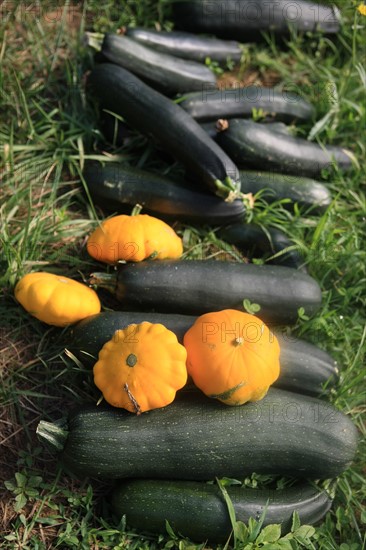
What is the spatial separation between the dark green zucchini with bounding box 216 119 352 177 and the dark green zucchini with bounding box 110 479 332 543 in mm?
2037

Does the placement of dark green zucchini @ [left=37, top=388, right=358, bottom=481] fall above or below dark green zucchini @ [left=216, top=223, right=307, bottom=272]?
below

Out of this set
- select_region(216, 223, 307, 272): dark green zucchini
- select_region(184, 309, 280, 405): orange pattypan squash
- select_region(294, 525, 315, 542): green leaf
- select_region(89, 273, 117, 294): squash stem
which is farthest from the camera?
select_region(216, 223, 307, 272): dark green zucchini

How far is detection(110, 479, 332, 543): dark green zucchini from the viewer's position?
2906 millimetres

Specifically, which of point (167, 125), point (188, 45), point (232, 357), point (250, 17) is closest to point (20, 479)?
point (232, 357)

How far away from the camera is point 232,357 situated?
2873 mm

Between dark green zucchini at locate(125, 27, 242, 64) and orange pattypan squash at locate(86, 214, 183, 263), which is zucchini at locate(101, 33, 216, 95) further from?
orange pattypan squash at locate(86, 214, 183, 263)

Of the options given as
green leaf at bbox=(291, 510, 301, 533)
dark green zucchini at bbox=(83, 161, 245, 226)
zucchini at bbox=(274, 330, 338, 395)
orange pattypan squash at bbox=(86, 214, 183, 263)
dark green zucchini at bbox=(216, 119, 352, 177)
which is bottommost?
green leaf at bbox=(291, 510, 301, 533)

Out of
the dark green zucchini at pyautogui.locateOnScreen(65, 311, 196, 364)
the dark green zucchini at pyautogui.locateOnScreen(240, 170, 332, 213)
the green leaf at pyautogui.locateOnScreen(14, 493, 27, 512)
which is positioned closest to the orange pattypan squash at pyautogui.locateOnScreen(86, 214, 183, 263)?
the dark green zucchini at pyautogui.locateOnScreen(65, 311, 196, 364)

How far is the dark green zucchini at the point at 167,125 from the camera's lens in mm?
3531

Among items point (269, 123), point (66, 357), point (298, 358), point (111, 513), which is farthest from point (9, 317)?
point (269, 123)

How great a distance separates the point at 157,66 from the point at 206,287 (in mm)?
1608

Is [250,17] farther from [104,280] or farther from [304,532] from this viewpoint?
[304,532]

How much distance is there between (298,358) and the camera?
3260 millimetres

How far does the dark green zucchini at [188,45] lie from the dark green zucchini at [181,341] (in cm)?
197
